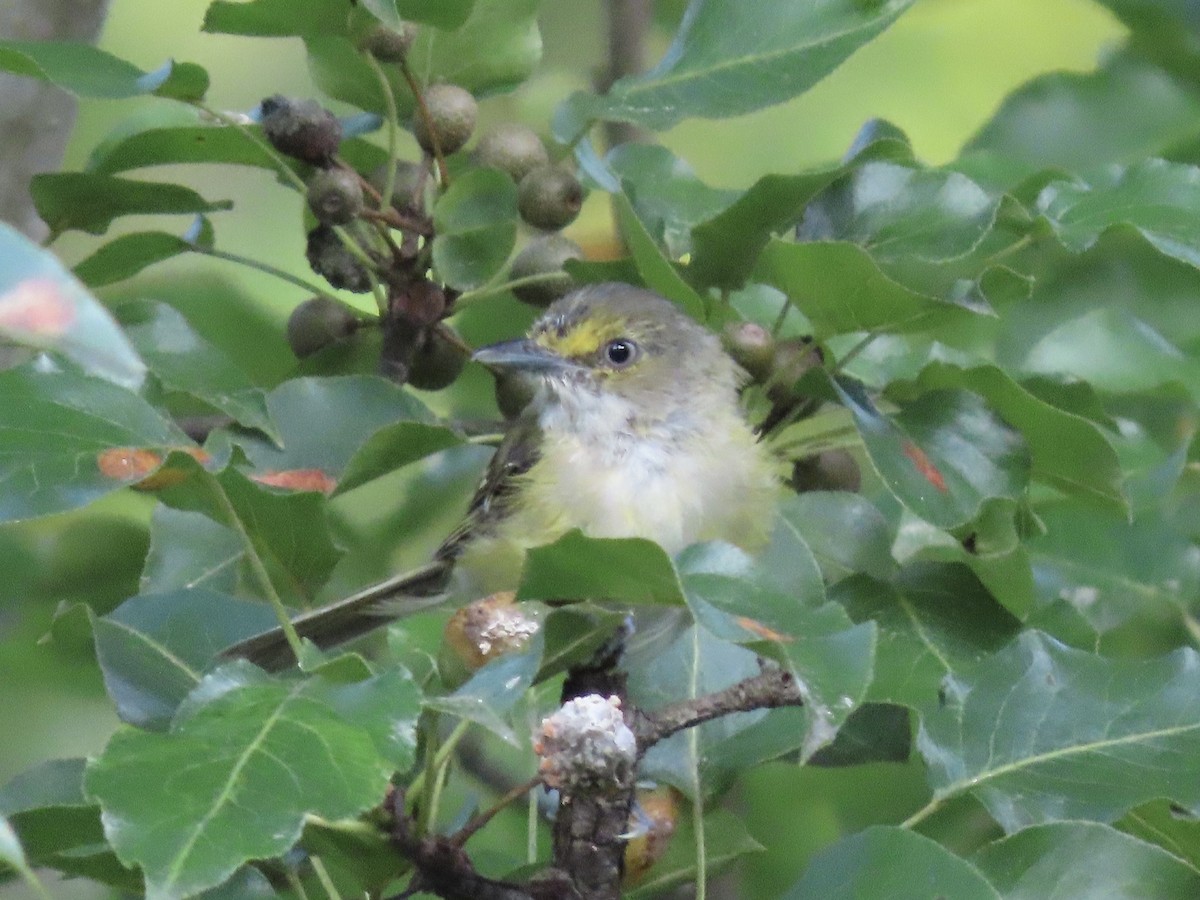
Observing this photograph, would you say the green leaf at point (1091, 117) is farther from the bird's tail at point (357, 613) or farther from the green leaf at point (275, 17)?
the green leaf at point (275, 17)

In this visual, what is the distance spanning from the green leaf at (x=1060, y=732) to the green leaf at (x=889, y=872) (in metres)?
0.26

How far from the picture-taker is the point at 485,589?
3.19 m

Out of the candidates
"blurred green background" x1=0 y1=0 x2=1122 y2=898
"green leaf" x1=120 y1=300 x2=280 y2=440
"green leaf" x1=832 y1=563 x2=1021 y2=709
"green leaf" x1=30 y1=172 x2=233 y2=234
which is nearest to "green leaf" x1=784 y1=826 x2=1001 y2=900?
"green leaf" x1=832 y1=563 x2=1021 y2=709

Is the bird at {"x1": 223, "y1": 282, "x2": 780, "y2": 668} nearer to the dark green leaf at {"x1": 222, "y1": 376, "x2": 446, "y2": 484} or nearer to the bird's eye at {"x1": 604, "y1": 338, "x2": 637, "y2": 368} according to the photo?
the bird's eye at {"x1": 604, "y1": 338, "x2": 637, "y2": 368}

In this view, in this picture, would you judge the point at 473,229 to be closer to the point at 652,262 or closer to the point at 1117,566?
the point at 652,262

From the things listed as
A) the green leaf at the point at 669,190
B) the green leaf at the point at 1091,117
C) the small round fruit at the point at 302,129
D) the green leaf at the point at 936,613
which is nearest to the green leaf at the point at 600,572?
the green leaf at the point at 936,613

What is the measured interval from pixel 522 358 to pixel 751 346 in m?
0.55

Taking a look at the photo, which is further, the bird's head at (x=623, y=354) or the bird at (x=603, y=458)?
the bird's head at (x=623, y=354)

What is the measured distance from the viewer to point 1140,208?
8.92ft

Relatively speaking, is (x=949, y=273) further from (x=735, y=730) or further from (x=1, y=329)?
(x=1, y=329)

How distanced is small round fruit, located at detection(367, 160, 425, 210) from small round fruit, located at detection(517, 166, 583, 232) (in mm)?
201

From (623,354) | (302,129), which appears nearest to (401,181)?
(302,129)

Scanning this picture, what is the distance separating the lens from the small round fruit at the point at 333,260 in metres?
3.10

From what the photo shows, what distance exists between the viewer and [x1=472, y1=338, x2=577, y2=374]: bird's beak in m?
3.25
